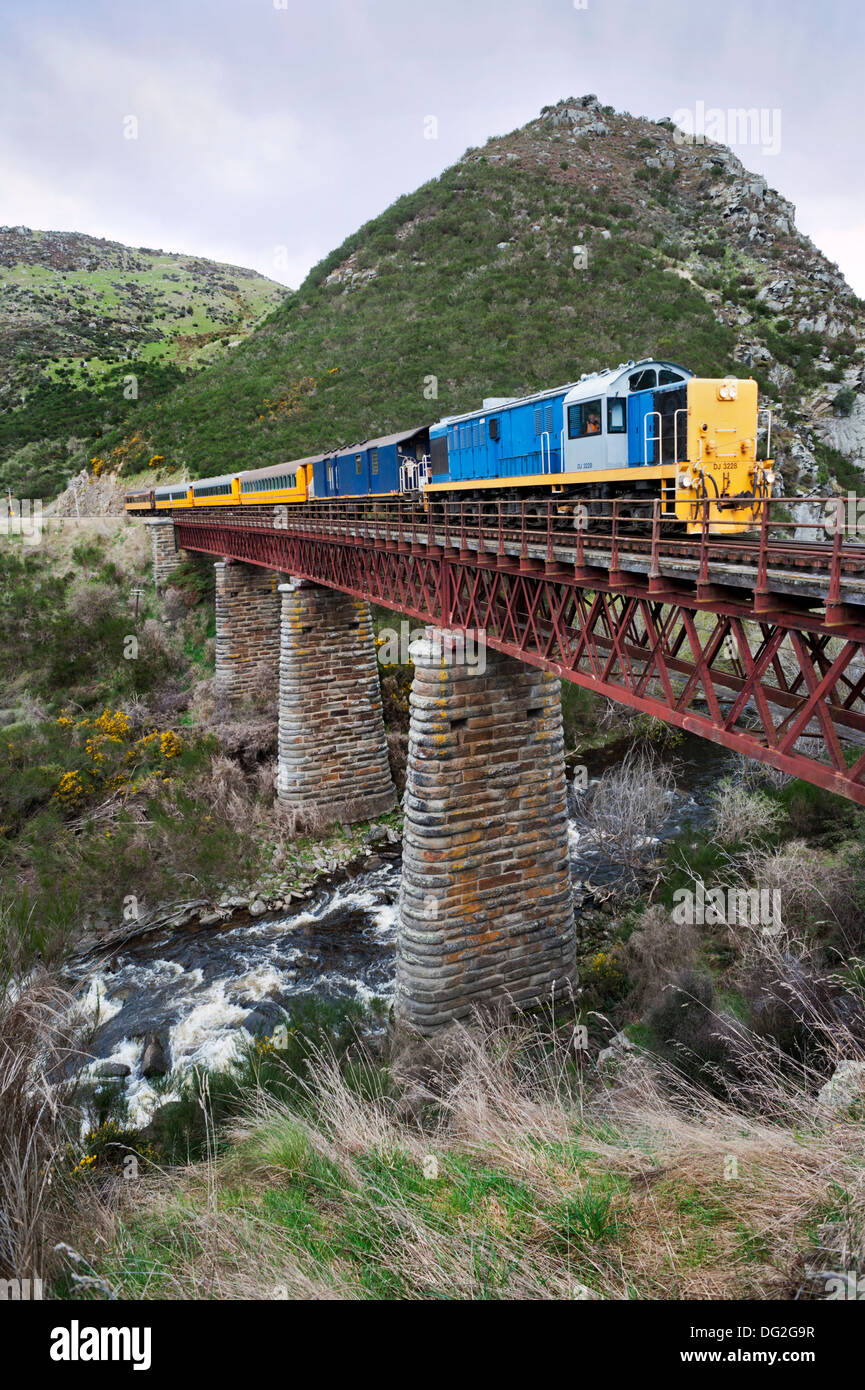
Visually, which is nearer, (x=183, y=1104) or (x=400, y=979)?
(x=183, y=1104)

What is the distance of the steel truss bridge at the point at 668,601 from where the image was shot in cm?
562

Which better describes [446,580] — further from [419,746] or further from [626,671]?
[626,671]

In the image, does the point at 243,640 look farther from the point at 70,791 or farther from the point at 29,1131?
the point at 29,1131

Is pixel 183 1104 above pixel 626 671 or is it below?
below

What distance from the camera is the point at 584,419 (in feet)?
39.7

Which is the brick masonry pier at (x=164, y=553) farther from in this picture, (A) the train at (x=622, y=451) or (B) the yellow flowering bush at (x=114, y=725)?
(A) the train at (x=622, y=451)

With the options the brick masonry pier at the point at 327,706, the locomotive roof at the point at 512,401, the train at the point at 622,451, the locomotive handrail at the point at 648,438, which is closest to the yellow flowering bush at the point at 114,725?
the brick masonry pier at the point at 327,706

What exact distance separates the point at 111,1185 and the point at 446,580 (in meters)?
8.76

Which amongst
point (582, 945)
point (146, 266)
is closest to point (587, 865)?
point (582, 945)

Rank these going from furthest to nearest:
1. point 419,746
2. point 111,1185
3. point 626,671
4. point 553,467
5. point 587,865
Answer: point 587,865 < point 553,467 < point 419,746 < point 626,671 < point 111,1185

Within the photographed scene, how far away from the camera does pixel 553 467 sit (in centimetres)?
1335

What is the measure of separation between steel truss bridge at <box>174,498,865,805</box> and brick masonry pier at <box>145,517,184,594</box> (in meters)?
19.8

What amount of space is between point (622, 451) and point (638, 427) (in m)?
0.45

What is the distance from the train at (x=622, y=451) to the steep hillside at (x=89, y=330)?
142 ft
